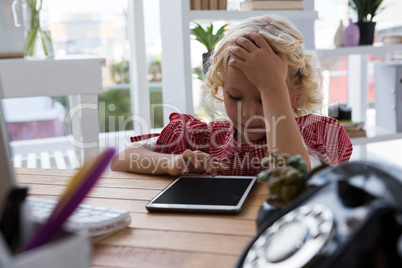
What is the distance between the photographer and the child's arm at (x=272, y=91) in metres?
1.06

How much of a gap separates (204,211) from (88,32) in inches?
106

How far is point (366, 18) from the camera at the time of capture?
2.65m

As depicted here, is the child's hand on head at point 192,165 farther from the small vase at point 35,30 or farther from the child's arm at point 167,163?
the small vase at point 35,30

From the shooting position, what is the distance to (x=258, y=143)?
1292 mm

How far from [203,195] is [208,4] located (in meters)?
1.69

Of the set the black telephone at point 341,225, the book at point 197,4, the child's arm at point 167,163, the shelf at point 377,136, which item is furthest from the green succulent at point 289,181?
the shelf at point 377,136

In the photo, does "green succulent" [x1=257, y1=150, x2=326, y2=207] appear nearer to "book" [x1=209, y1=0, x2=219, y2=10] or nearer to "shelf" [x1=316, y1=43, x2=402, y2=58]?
"book" [x1=209, y1=0, x2=219, y2=10]

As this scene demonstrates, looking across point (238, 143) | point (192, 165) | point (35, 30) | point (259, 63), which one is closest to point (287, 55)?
point (259, 63)

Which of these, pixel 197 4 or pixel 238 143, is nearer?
pixel 238 143

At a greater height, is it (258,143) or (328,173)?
(328,173)

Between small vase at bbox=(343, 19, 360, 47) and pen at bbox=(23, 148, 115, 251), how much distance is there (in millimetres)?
2470

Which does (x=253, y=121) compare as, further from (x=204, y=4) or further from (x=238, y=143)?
(x=204, y=4)

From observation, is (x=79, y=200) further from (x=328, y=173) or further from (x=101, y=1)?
(x=101, y=1)

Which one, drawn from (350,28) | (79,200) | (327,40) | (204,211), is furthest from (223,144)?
(327,40)
